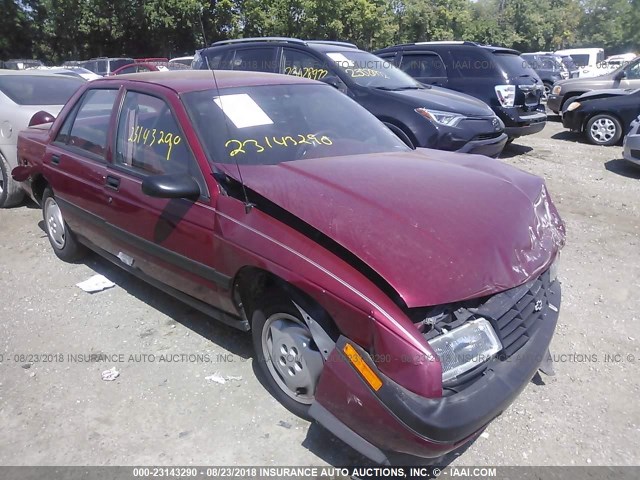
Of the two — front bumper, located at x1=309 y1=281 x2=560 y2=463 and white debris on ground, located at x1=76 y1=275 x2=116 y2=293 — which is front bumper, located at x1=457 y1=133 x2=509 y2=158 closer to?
white debris on ground, located at x1=76 y1=275 x2=116 y2=293

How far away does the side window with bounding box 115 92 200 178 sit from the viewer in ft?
10.5

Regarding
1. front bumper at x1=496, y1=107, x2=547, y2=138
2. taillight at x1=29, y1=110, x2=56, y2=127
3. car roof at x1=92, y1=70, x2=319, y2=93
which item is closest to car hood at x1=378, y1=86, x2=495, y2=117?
front bumper at x1=496, y1=107, x2=547, y2=138

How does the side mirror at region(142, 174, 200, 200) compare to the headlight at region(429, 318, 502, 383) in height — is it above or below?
above

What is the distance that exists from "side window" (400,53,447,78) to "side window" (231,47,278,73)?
11.0ft

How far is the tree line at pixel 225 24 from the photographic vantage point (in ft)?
90.3

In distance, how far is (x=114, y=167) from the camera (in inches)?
145

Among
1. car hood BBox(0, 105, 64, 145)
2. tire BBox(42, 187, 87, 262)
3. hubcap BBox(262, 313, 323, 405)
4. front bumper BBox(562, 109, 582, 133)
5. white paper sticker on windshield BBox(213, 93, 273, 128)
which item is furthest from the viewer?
front bumper BBox(562, 109, 582, 133)

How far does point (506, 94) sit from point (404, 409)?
8037mm

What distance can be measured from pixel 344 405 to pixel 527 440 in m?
1.08

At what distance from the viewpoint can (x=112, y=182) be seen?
3650mm

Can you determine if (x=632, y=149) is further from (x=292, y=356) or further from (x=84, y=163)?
(x=84, y=163)

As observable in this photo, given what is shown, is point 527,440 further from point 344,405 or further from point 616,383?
point 344,405

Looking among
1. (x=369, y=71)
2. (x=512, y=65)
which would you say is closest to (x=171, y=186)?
(x=369, y=71)

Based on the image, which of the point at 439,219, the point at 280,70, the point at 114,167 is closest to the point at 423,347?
the point at 439,219
